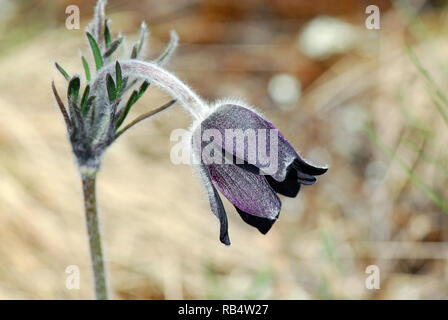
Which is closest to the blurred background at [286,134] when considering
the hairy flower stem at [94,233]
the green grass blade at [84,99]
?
the hairy flower stem at [94,233]

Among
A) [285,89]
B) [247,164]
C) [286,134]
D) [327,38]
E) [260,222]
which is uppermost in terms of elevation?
[327,38]

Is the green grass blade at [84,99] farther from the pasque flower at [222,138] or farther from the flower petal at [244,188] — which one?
the flower petal at [244,188]

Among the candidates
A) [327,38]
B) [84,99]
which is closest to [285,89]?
[327,38]

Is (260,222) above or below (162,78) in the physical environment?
below

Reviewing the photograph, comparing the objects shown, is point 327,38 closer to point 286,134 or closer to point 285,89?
point 285,89

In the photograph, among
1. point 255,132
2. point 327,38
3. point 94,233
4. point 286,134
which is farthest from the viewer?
point 327,38

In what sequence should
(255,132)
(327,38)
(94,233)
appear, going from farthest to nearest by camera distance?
(327,38) < (94,233) < (255,132)

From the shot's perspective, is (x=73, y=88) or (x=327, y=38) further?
(x=327, y=38)

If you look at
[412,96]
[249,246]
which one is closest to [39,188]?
[249,246]
